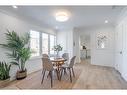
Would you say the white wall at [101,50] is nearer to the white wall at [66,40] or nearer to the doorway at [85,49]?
the white wall at [66,40]

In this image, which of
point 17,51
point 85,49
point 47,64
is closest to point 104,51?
point 47,64

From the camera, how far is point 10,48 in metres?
4.17

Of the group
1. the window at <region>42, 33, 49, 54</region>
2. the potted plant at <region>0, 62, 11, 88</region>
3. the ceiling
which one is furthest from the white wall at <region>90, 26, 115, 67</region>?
the potted plant at <region>0, 62, 11, 88</region>

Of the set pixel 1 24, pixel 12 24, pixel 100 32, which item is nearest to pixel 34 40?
pixel 12 24

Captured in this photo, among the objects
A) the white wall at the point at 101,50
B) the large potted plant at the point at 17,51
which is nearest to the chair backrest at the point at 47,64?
the large potted plant at the point at 17,51

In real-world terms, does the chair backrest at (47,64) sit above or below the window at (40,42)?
below

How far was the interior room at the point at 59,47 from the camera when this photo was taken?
376 cm

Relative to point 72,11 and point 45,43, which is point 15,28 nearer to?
point 72,11

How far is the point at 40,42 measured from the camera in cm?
630

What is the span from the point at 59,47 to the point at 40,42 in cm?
190

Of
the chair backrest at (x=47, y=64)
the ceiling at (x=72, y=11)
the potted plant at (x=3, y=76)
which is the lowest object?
the potted plant at (x=3, y=76)

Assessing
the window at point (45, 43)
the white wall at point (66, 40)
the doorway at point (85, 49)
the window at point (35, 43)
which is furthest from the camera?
the doorway at point (85, 49)

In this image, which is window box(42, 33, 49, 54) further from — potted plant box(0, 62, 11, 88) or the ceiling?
potted plant box(0, 62, 11, 88)

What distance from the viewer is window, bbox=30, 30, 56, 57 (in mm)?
5680
